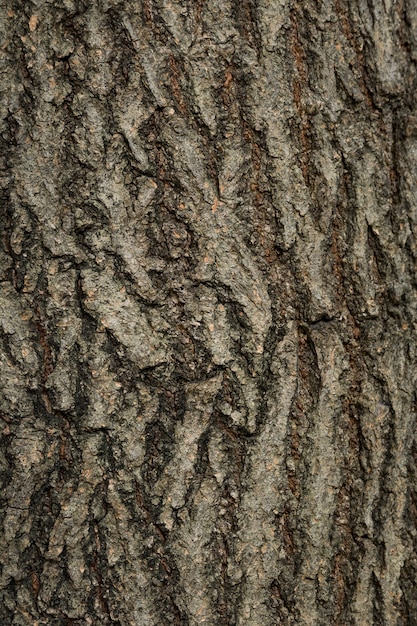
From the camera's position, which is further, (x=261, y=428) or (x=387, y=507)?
(x=387, y=507)

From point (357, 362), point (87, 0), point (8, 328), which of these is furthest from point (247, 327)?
point (87, 0)

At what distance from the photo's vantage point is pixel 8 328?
1.40 metres

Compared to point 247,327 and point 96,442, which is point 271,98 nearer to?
point 247,327

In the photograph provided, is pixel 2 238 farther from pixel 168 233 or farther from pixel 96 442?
pixel 96 442

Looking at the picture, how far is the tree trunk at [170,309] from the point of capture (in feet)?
4.58

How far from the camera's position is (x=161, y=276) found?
1.43 m

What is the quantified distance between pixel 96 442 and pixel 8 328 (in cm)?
30

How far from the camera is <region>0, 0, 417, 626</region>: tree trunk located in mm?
1395

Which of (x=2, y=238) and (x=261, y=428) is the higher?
(x=2, y=238)

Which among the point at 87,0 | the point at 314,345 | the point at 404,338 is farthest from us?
the point at 404,338

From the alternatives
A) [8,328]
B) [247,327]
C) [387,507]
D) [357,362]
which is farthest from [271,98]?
[387,507]

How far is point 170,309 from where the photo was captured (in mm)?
1430

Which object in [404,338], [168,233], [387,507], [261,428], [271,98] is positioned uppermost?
[271,98]

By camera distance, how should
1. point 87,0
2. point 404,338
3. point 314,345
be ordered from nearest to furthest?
point 87,0
point 314,345
point 404,338
